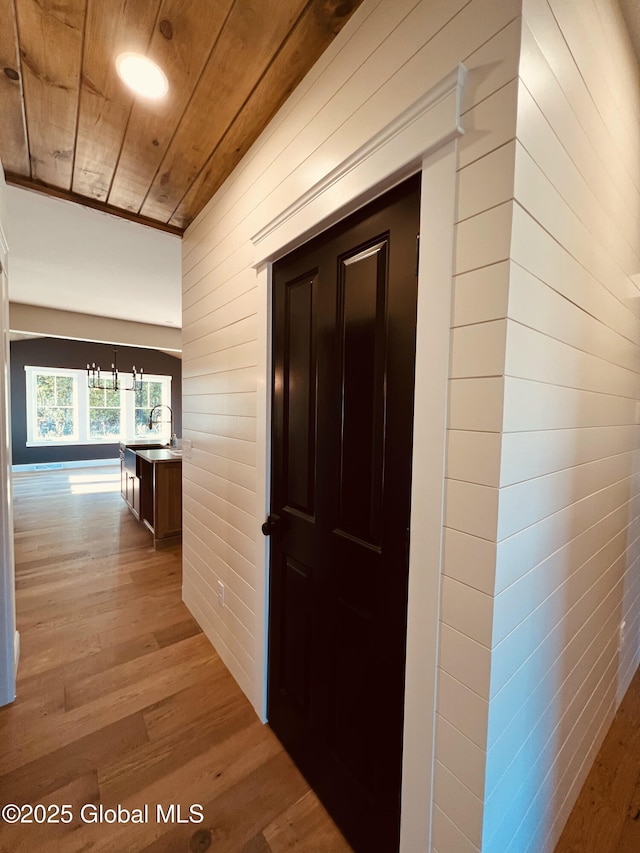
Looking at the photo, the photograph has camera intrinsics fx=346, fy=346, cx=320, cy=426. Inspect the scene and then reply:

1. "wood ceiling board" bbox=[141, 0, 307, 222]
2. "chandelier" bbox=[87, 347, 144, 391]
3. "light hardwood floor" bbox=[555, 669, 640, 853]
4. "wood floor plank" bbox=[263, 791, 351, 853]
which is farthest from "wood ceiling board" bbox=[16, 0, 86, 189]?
"chandelier" bbox=[87, 347, 144, 391]

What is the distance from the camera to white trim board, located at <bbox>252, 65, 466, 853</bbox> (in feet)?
2.58

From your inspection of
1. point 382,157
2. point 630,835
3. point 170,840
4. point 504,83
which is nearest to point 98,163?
point 382,157

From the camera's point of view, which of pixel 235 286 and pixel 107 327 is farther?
pixel 107 327

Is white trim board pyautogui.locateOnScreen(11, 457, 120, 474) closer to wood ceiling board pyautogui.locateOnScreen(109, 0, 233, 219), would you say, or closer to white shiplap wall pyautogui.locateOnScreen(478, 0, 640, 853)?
wood ceiling board pyautogui.locateOnScreen(109, 0, 233, 219)

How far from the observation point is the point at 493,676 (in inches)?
29.5

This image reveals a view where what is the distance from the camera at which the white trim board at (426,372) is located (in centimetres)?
79

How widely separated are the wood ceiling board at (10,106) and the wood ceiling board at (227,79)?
0.54 m

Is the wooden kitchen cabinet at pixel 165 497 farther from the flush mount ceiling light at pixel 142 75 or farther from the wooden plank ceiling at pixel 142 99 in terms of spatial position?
the flush mount ceiling light at pixel 142 75

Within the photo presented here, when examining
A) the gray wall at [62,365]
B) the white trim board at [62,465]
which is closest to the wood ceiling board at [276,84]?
→ the gray wall at [62,365]

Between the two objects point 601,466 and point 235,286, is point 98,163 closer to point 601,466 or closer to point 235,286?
point 235,286

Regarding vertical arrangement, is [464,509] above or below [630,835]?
above

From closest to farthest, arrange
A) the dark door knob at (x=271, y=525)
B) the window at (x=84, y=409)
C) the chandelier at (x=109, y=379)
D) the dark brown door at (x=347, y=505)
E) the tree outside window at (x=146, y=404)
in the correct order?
the dark brown door at (x=347, y=505) < the dark door knob at (x=271, y=525) < the window at (x=84, y=409) < the chandelier at (x=109, y=379) < the tree outside window at (x=146, y=404)

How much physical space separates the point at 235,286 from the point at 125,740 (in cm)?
215

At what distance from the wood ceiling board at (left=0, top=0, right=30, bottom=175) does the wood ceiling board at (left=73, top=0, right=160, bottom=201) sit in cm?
19
